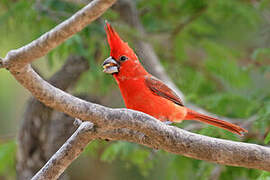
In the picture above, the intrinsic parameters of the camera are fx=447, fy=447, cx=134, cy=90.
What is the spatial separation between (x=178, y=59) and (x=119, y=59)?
2.19 metres

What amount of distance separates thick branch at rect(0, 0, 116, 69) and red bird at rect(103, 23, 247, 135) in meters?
0.85

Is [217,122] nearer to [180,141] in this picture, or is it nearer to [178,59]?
[180,141]

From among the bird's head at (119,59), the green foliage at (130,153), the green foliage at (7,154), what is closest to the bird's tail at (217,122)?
the bird's head at (119,59)

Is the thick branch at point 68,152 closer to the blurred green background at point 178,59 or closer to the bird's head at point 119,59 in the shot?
the bird's head at point 119,59

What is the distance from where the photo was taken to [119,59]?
246 cm

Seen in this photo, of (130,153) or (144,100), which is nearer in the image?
(144,100)

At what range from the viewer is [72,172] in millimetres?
5504

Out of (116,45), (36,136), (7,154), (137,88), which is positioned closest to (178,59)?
(36,136)

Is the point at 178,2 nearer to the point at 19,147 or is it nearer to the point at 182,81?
the point at 182,81

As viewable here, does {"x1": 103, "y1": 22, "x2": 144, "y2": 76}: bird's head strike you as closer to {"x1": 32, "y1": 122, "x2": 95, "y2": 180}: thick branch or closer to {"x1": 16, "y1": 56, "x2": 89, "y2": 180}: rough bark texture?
{"x1": 32, "y1": 122, "x2": 95, "y2": 180}: thick branch

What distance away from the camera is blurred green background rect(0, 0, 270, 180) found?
3406mm

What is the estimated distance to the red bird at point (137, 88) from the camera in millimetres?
2420

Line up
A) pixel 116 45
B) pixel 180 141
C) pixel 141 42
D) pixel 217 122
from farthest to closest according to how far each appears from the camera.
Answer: pixel 141 42
pixel 217 122
pixel 116 45
pixel 180 141

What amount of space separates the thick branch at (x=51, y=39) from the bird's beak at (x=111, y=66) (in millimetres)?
903
